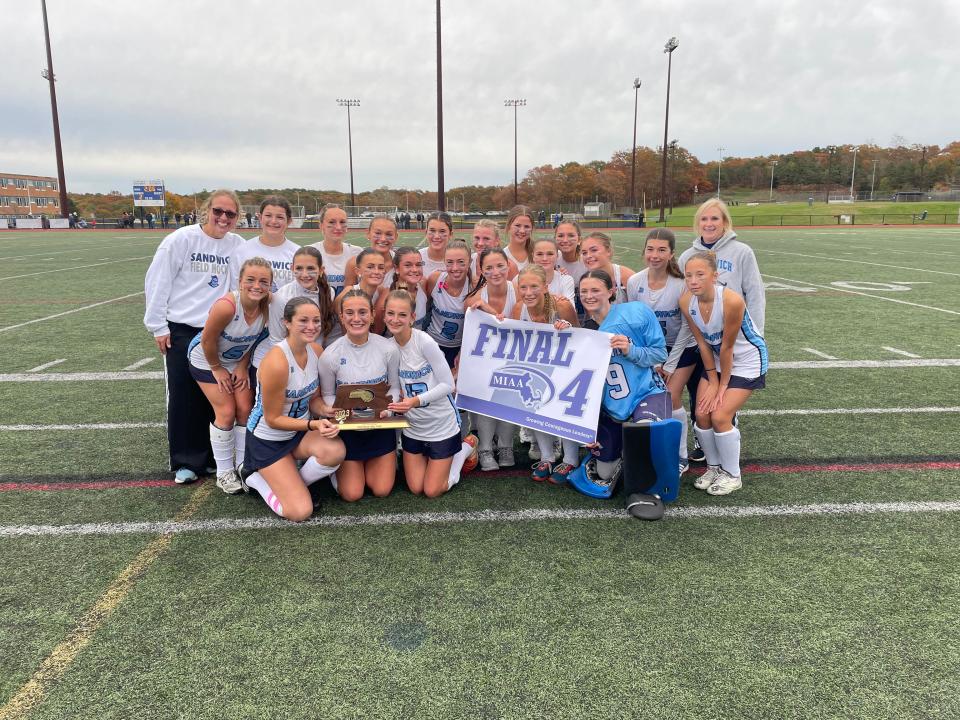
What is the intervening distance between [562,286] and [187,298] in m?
2.52

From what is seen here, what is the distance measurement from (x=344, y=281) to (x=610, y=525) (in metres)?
2.54

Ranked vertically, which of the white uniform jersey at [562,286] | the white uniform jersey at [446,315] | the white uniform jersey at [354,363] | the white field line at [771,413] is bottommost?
the white field line at [771,413]

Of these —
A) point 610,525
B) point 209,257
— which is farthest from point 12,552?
point 610,525

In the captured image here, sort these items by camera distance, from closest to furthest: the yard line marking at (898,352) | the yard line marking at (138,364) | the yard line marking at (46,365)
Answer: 1. the yard line marking at (46,365)
2. the yard line marking at (138,364)
3. the yard line marking at (898,352)

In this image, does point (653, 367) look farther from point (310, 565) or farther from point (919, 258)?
point (919, 258)

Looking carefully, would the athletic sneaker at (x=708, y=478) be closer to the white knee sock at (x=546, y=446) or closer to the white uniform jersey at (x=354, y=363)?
the white knee sock at (x=546, y=446)

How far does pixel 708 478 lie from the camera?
3.96 metres

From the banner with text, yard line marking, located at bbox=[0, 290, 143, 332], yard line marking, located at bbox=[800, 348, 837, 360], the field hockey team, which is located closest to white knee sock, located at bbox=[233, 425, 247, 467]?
the field hockey team

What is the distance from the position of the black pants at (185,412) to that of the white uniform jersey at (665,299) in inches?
117

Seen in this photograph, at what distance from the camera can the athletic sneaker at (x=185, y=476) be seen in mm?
4078

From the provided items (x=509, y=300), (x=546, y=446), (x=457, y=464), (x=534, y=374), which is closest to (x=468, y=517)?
(x=457, y=464)

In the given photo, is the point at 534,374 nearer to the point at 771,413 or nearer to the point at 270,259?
the point at 270,259

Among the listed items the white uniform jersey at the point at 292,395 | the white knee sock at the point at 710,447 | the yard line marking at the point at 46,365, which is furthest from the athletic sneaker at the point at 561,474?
the yard line marking at the point at 46,365

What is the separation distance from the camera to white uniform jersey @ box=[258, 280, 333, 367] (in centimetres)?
385
